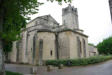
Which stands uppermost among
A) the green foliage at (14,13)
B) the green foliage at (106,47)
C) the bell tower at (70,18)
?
the bell tower at (70,18)

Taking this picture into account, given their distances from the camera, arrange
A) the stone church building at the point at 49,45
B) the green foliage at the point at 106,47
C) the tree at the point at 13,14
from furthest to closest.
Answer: the green foliage at the point at 106,47 → the stone church building at the point at 49,45 → the tree at the point at 13,14

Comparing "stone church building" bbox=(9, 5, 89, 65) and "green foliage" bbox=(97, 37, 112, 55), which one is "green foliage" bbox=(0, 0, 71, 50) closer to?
"stone church building" bbox=(9, 5, 89, 65)

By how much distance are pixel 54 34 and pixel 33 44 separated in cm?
553

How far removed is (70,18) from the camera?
1686 inches

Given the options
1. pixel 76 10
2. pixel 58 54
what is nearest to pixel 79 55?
pixel 58 54

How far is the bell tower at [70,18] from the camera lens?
4256cm

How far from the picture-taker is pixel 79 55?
27812 millimetres

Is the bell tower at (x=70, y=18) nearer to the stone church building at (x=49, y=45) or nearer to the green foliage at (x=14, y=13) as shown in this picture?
the stone church building at (x=49, y=45)

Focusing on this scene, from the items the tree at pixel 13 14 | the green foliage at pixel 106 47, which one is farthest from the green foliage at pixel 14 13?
the green foliage at pixel 106 47

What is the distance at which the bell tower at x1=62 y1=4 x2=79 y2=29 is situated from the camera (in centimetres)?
4256

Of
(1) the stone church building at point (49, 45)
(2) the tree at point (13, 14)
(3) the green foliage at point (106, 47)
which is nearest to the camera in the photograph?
(2) the tree at point (13, 14)

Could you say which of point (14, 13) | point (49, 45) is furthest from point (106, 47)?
point (14, 13)

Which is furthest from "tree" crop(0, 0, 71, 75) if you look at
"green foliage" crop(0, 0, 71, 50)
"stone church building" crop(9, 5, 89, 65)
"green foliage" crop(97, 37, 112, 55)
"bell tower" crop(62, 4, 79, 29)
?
"green foliage" crop(97, 37, 112, 55)

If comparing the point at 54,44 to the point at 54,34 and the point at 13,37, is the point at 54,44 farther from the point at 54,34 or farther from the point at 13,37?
the point at 13,37
